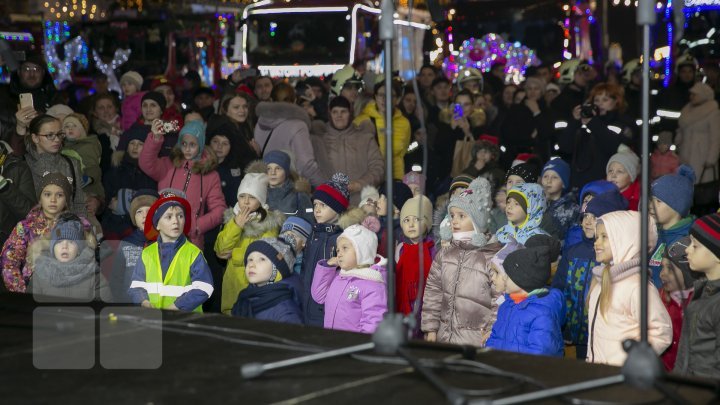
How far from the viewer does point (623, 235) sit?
5.66m

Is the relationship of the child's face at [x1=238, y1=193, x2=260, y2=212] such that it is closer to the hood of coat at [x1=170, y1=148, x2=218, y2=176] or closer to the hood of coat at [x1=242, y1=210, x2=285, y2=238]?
the hood of coat at [x1=242, y1=210, x2=285, y2=238]

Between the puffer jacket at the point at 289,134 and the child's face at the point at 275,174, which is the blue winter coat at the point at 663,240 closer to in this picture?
the child's face at the point at 275,174

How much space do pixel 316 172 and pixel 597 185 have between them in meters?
3.13

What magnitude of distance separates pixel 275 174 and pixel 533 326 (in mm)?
3489

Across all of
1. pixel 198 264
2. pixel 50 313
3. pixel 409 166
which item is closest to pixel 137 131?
pixel 409 166

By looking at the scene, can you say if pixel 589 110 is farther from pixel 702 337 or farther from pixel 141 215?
pixel 702 337

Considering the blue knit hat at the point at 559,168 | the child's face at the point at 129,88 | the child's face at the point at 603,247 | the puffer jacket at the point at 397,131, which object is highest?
the child's face at the point at 129,88

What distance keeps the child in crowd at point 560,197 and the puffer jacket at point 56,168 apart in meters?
3.68

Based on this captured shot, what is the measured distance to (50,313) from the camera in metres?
4.50

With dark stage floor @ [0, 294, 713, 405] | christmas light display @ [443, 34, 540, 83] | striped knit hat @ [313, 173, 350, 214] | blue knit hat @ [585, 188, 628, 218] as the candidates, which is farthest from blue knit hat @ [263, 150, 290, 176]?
christmas light display @ [443, 34, 540, 83]

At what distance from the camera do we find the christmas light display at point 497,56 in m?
22.3

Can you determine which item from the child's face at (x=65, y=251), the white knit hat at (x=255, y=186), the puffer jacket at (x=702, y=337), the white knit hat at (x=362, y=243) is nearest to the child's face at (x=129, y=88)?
the white knit hat at (x=255, y=186)

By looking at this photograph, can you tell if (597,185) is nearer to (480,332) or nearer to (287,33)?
(480,332)

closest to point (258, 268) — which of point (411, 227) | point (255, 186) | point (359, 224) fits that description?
point (359, 224)
